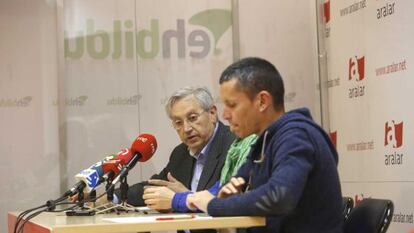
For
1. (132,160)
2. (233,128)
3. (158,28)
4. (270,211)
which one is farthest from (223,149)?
(158,28)

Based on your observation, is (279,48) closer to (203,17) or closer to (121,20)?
(203,17)

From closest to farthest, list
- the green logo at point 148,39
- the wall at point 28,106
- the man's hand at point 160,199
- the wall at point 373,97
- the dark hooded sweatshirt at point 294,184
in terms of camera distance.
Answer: the dark hooded sweatshirt at point 294,184
the man's hand at point 160,199
the wall at point 373,97
the wall at point 28,106
the green logo at point 148,39

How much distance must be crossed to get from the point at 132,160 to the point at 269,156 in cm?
78

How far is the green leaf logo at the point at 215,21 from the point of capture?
5.06m

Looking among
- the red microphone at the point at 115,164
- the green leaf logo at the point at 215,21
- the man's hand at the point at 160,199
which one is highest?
the green leaf logo at the point at 215,21

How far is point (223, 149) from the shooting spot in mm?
3105

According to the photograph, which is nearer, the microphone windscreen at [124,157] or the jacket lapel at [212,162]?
the microphone windscreen at [124,157]

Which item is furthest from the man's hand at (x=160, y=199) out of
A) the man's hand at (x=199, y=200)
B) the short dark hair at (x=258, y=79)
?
the short dark hair at (x=258, y=79)

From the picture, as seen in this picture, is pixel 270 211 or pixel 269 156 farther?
pixel 269 156

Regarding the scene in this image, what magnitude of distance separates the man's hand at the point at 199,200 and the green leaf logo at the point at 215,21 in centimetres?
296

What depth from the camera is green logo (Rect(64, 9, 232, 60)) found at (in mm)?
4770

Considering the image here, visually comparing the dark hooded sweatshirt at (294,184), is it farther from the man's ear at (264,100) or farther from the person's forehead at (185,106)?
the person's forehead at (185,106)

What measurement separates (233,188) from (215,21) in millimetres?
3059

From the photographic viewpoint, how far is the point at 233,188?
A: 219 cm
